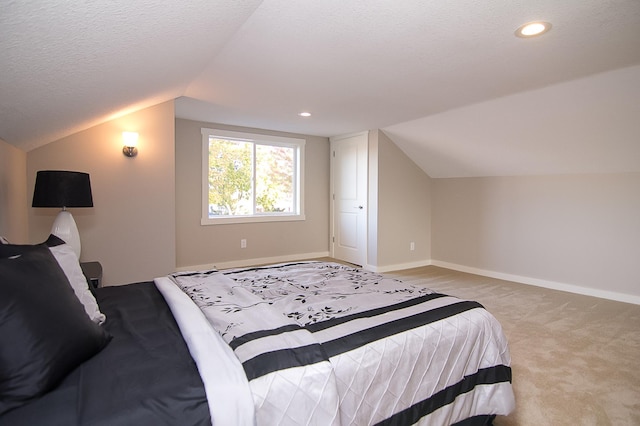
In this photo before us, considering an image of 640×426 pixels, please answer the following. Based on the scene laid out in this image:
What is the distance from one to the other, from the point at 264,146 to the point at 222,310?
4.14 m

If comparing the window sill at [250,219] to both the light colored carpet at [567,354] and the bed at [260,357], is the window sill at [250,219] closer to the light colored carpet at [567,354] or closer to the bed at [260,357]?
the light colored carpet at [567,354]

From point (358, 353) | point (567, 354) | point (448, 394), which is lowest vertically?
point (567, 354)

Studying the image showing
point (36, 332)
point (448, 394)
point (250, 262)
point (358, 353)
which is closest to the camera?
point (36, 332)

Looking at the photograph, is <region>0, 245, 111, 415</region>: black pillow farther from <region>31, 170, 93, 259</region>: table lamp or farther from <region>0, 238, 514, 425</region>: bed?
<region>31, 170, 93, 259</region>: table lamp

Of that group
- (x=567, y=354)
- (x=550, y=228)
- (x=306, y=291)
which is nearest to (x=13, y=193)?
(x=306, y=291)

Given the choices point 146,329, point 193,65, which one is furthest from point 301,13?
point 146,329

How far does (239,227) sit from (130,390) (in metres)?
4.21

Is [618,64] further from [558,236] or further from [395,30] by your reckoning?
[558,236]

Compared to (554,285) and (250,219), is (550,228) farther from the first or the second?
(250,219)

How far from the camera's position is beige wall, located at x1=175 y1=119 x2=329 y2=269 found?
4621 millimetres

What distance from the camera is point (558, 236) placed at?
13.5 feet

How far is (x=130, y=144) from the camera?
3.20 metres

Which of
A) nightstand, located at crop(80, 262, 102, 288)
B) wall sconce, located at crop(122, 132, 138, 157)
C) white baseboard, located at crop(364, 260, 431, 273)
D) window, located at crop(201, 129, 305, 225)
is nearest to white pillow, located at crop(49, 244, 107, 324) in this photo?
nightstand, located at crop(80, 262, 102, 288)

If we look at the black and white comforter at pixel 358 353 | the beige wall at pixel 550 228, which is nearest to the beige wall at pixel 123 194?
the black and white comforter at pixel 358 353
